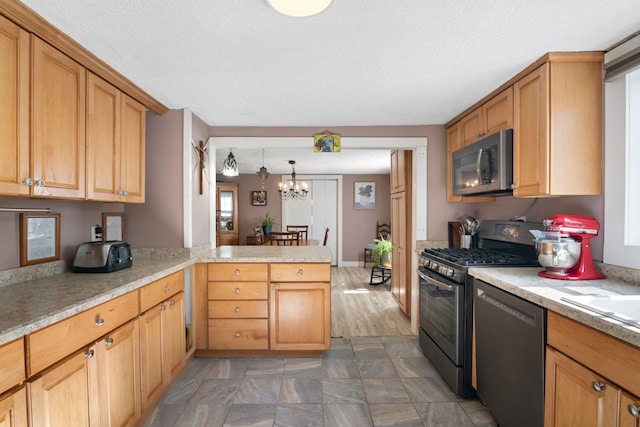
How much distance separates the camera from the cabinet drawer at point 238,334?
2.60 meters

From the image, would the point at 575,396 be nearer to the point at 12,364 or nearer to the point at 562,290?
the point at 562,290

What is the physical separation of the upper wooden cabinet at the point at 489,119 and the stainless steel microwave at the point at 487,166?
0.12m

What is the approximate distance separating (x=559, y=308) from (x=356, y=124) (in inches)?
87.5

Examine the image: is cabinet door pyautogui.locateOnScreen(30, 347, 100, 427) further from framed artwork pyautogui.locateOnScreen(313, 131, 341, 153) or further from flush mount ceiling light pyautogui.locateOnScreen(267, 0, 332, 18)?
framed artwork pyautogui.locateOnScreen(313, 131, 341, 153)

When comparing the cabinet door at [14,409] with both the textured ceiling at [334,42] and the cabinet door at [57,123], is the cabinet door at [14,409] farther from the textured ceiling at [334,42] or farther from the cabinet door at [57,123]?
the textured ceiling at [334,42]

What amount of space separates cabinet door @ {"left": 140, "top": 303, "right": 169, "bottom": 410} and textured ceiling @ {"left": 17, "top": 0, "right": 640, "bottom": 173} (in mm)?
1464

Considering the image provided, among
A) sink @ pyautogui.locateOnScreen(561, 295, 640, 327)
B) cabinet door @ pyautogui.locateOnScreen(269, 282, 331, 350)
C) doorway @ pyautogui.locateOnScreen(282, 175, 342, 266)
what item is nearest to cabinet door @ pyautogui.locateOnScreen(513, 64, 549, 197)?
sink @ pyautogui.locateOnScreen(561, 295, 640, 327)

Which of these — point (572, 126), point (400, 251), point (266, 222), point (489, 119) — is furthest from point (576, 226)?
point (266, 222)

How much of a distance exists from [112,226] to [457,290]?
2.57 m

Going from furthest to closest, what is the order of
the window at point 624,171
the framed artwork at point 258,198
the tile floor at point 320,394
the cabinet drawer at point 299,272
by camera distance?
the framed artwork at point 258,198
the cabinet drawer at point 299,272
the tile floor at point 320,394
the window at point 624,171

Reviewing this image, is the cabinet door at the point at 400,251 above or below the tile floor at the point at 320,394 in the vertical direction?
above

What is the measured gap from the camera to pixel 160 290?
197cm

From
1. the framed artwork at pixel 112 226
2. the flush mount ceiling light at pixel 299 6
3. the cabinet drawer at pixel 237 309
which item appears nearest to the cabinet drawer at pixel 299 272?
the cabinet drawer at pixel 237 309

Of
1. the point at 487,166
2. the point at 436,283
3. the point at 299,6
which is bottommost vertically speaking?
the point at 436,283
